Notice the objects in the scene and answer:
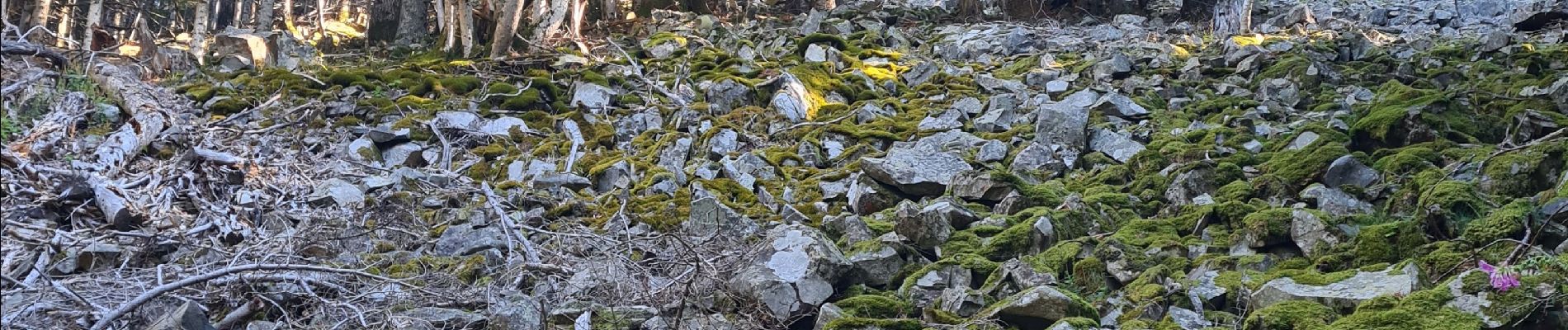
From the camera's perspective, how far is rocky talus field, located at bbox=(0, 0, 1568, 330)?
4961 mm

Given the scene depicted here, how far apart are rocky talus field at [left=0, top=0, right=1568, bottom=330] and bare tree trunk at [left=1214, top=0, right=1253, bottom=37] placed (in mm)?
527

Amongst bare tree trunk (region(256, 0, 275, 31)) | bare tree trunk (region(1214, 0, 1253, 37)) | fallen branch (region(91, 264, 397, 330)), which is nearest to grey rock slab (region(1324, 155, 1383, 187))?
fallen branch (region(91, 264, 397, 330))

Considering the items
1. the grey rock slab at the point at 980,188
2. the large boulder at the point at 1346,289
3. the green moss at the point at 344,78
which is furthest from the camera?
the green moss at the point at 344,78

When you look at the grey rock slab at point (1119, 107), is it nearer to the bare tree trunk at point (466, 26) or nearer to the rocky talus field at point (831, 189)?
the rocky talus field at point (831, 189)

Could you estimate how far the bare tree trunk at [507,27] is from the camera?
12.3 meters

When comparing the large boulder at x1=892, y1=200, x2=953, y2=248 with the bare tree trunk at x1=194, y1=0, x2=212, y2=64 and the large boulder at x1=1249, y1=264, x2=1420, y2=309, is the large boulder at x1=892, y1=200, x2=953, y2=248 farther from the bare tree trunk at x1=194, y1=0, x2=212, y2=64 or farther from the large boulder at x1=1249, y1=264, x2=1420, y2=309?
the bare tree trunk at x1=194, y1=0, x2=212, y2=64

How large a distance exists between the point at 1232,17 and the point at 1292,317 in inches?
346

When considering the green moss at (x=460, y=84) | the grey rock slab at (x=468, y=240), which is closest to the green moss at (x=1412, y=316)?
the grey rock slab at (x=468, y=240)

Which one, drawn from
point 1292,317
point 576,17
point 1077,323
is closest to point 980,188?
point 1077,323

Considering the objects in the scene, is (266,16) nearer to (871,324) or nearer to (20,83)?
(20,83)

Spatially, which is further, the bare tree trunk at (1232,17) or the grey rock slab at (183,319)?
the bare tree trunk at (1232,17)

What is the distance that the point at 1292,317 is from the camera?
4516 mm

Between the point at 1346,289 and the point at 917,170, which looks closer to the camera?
the point at 1346,289

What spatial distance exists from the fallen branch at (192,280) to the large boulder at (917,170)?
3027 mm
